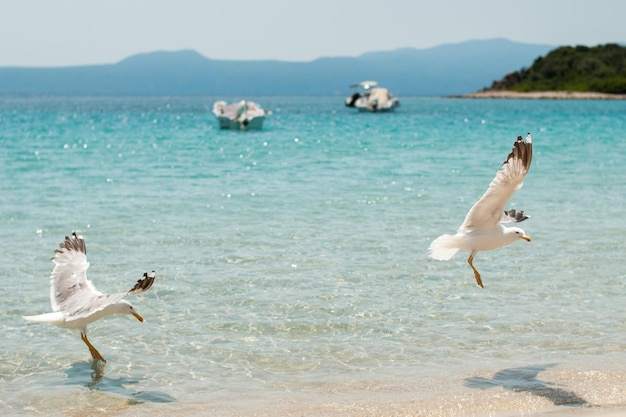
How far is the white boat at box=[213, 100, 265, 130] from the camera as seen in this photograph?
163 feet

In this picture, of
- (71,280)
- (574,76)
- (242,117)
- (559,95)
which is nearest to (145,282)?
(71,280)

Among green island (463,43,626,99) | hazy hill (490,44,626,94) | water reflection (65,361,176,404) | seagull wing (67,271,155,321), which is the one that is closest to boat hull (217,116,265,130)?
water reflection (65,361,176,404)

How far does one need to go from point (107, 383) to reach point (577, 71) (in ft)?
563

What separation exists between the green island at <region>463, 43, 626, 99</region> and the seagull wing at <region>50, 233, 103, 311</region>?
147 m

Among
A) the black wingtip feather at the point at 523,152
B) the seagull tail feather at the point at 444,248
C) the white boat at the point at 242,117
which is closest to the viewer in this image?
the black wingtip feather at the point at 523,152

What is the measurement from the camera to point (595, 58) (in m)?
174

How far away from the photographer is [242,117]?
163 ft

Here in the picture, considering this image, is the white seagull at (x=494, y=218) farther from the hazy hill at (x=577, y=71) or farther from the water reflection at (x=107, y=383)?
the hazy hill at (x=577, y=71)

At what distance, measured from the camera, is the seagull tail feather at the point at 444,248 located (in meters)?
8.73

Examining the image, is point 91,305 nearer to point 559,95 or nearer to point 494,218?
point 494,218

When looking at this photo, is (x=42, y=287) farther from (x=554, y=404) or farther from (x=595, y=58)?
(x=595, y=58)

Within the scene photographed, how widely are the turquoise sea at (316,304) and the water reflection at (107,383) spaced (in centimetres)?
2

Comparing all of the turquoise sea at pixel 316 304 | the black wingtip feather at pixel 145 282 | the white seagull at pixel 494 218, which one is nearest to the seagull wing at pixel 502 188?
the white seagull at pixel 494 218

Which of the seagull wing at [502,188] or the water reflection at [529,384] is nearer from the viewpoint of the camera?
the water reflection at [529,384]
